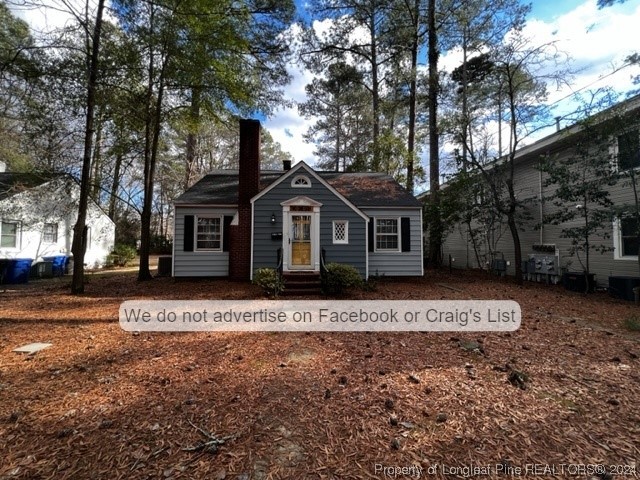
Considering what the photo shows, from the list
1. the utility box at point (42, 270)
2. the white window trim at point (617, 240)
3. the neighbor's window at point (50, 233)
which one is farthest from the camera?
the neighbor's window at point (50, 233)

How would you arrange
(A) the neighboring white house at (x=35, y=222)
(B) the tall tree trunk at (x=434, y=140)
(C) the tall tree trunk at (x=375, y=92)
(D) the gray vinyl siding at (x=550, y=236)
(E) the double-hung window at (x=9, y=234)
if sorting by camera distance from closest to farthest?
(D) the gray vinyl siding at (x=550, y=236), (A) the neighboring white house at (x=35, y=222), (E) the double-hung window at (x=9, y=234), (B) the tall tree trunk at (x=434, y=140), (C) the tall tree trunk at (x=375, y=92)

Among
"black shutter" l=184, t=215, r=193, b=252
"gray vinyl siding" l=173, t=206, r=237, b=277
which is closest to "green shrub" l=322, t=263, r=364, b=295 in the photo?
"gray vinyl siding" l=173, t=206, r=237, b=277

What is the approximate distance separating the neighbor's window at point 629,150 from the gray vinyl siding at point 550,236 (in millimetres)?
518

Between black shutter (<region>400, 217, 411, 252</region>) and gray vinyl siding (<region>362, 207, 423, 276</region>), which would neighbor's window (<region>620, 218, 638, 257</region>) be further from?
black shutter (<region>400, 217, 411, 252</region>)

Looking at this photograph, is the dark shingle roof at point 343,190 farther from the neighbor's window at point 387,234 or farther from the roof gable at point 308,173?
the roof gable at point 308,173

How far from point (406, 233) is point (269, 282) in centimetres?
617

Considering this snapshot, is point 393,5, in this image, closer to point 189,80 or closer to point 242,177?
point 189,80

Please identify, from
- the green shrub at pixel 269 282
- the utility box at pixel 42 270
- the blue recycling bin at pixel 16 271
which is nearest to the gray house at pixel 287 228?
the green shrub at pixel 269 282

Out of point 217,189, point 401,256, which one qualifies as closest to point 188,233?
point 217,189

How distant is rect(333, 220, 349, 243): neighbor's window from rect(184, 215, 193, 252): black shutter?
5385mm

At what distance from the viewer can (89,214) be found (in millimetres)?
17484

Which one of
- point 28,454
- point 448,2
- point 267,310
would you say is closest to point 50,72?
point 267,310

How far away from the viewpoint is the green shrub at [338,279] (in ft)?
27.4

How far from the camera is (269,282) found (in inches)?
320
